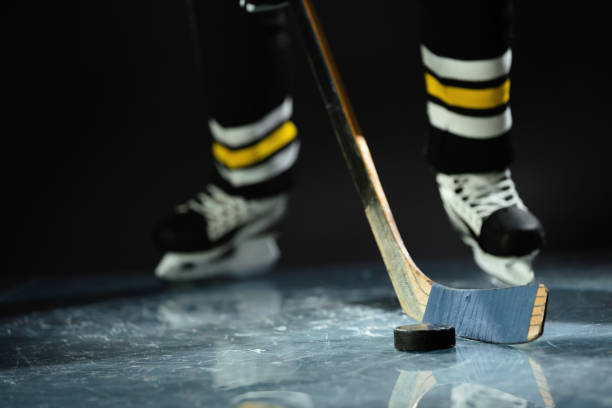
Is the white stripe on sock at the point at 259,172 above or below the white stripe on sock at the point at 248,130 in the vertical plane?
below

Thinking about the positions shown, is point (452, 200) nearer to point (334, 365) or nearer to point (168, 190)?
point (334, 365)

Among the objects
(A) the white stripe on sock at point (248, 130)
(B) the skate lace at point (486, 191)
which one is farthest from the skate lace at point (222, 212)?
(B) the skate lace at point (486, 191)

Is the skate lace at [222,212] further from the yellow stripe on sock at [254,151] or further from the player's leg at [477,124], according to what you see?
the player's leg at [477,124]

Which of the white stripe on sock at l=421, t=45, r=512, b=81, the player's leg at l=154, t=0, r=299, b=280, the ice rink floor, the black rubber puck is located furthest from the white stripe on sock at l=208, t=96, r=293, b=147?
the black rubber puck

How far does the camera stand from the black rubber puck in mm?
799

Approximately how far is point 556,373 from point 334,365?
0.22 m

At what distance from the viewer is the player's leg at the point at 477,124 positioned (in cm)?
124

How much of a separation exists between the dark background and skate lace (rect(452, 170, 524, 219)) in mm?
784

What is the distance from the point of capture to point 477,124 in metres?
1.33

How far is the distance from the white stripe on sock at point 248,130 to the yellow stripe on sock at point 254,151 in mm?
15

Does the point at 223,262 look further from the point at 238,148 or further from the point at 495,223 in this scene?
the point at 495,223

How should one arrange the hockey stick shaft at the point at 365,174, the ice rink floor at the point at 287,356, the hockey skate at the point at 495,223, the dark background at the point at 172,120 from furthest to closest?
the dark background at the point at 172,120 → the hockey skate at the point at 495,223 → the hockey stick shaft at the point at 365,174 → the ice rink floor at the point at 287,356

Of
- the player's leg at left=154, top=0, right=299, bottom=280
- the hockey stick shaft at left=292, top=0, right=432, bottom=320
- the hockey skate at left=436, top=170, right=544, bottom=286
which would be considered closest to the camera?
the hockey stick shaft at left=292, top=0, right=432, bottom=320

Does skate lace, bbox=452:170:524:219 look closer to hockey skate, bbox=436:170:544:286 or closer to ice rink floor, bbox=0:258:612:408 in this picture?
hockey skate, bbox=436:170:544:286
